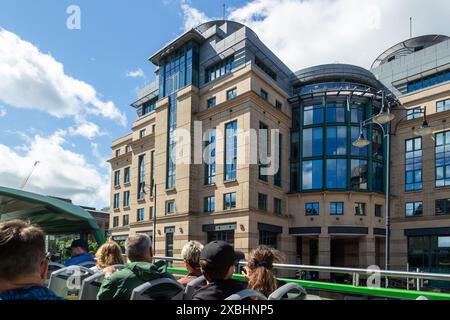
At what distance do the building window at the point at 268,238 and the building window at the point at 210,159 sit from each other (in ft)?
22.6

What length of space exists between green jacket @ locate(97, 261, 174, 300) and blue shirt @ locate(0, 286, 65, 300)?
3.84 ft

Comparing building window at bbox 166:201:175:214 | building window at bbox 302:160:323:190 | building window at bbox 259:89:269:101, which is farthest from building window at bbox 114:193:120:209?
building window at bbox 302:160:323:190

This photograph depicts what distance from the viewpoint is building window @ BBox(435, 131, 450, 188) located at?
36.0 m

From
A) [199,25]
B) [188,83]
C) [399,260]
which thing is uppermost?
[199,25]

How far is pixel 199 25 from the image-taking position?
48.6m

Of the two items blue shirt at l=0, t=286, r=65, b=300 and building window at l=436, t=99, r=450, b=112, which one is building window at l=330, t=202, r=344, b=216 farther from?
blue shirt at l=0, t=286, r=65, b=300

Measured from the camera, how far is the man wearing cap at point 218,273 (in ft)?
9.98

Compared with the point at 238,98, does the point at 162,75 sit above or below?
above

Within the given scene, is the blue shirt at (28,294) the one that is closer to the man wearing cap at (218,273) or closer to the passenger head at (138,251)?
the man wearing cap at (218,273)

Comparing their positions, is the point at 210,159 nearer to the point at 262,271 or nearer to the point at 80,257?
the point at 80,257

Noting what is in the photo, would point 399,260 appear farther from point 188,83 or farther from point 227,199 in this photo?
point 188,83

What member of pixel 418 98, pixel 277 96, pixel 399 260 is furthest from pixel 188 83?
pixel 399 260

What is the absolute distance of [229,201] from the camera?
35.0m
